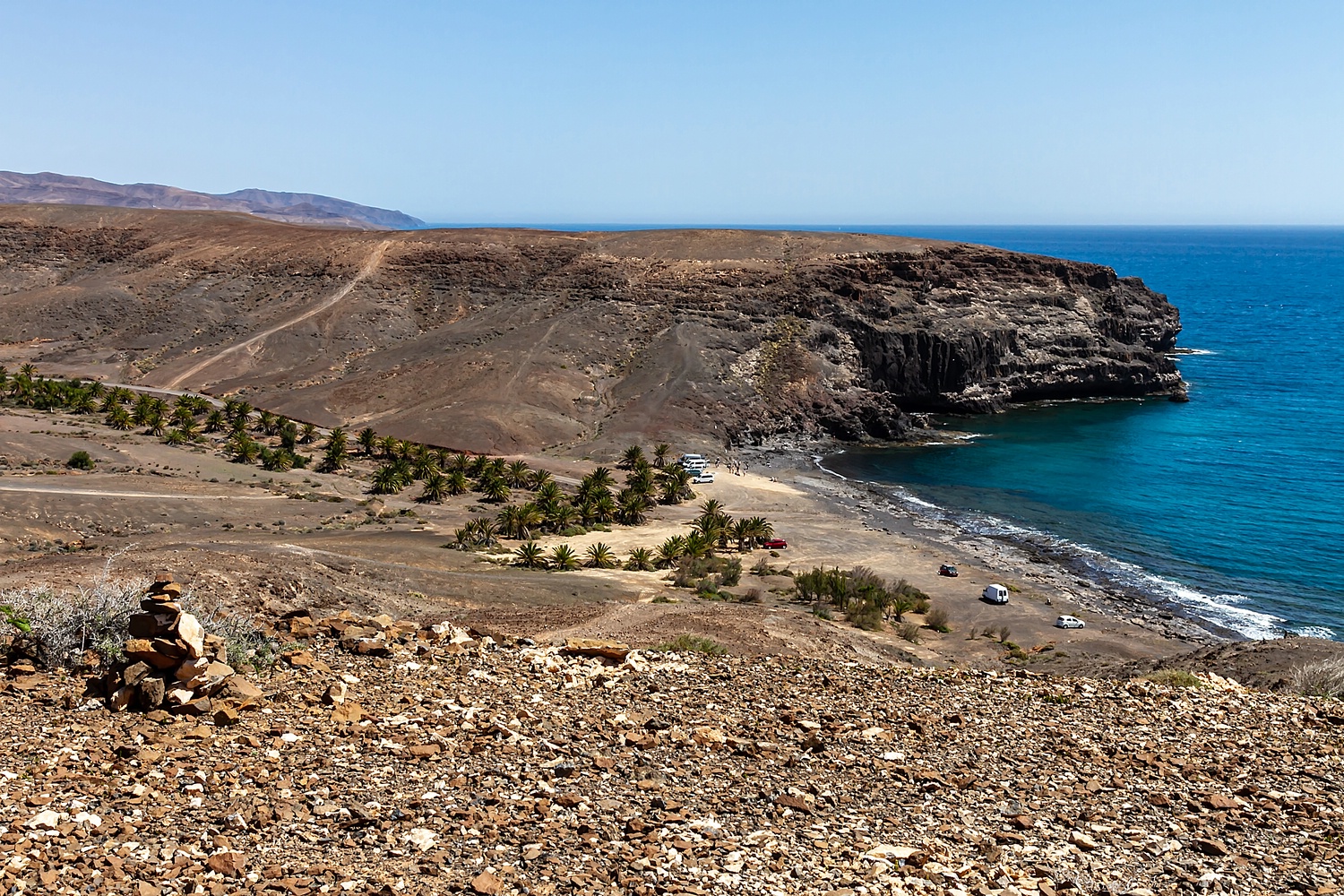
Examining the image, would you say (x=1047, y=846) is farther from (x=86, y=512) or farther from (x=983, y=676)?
(x=86, y=512)

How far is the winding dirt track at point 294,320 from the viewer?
82294 millimetres

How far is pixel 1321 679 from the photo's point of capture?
64.0ft

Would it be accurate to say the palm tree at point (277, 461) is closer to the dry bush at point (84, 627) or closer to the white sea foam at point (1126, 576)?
the white sea foam at point (1126, 576)

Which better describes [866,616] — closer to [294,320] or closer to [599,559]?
[599,559]

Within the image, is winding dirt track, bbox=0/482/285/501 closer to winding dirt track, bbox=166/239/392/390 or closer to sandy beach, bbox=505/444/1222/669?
sandy beach, bbox=505/444/1222/669

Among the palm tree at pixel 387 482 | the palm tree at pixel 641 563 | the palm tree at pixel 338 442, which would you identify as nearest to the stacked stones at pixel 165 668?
the palm tree at pixel 641 563

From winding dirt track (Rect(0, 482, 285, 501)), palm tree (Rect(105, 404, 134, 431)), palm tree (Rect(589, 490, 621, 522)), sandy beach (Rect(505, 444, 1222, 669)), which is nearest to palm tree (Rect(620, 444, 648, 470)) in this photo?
sandy beach (Rect(505, 444, 1222, 669))

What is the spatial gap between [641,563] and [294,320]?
63556 mm

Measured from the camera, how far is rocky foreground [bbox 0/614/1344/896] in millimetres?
10109

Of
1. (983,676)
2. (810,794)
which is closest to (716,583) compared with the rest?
(983,676)

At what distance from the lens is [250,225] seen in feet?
378

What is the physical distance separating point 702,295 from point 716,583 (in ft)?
183

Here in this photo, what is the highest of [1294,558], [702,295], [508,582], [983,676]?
[702,295]

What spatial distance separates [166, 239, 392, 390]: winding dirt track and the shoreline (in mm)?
45559
